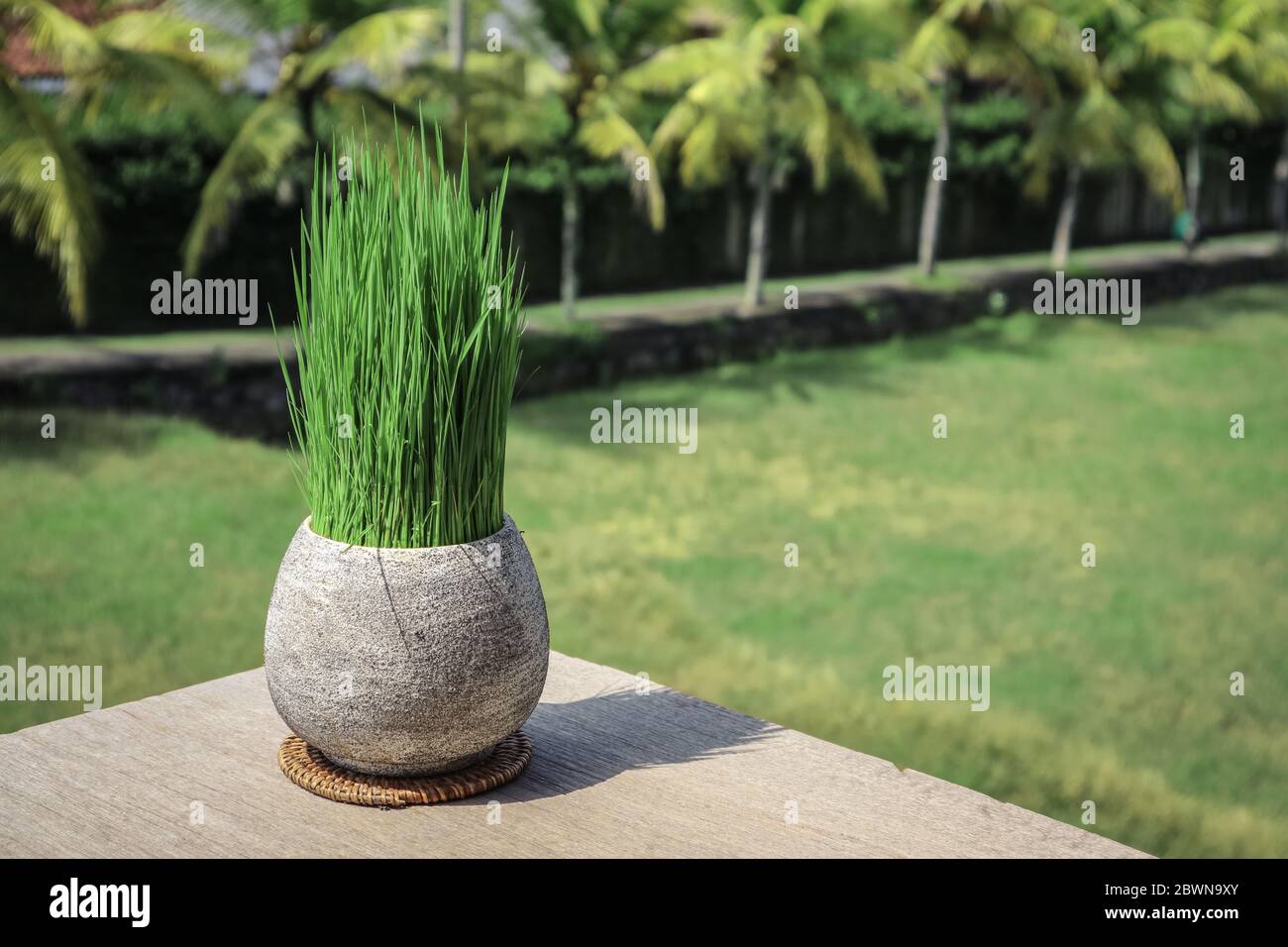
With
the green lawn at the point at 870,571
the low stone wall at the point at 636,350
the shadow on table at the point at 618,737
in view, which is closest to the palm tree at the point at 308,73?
the low stone wall at the point at 636,350

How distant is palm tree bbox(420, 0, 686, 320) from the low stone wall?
127 centimetres

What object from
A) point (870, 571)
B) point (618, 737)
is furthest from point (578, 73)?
point (618, 737)

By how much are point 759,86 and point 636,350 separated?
12.6ft

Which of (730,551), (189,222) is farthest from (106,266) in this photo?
(730,551)

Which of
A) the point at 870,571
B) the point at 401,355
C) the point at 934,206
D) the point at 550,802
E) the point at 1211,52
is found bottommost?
the point at 870,571

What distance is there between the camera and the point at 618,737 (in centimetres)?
429

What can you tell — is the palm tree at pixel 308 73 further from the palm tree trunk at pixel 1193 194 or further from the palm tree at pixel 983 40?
the palm tree trunk at pixel 1193 194

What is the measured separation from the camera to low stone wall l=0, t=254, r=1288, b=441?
521 inches

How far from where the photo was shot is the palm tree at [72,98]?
37.9 feet

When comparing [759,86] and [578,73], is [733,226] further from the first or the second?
[578,73]

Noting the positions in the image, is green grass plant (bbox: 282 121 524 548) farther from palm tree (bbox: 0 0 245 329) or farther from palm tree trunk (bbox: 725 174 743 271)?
palm tree trunk (bbox: 725 174 743 271)

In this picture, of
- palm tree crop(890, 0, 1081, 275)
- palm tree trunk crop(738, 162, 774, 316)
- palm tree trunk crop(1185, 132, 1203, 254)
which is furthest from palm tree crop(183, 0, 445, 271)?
palm tree trunk crop(1185, 132, 1203, 254)

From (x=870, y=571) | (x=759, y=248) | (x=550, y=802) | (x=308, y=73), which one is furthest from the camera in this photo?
(x=759, y=248)
